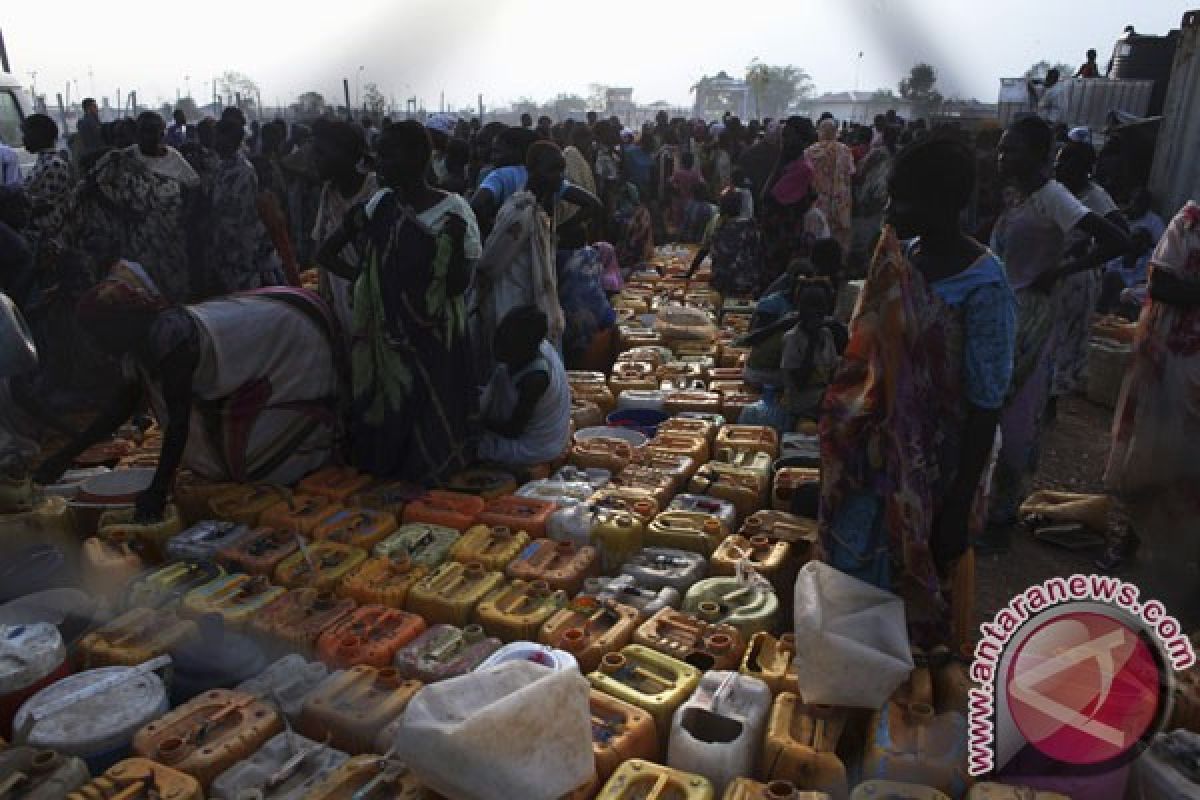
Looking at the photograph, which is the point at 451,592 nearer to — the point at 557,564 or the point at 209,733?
the point at 557,564

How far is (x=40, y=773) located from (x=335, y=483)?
5.89 ft

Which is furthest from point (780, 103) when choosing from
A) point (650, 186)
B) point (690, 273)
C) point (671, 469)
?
point (671, 469)

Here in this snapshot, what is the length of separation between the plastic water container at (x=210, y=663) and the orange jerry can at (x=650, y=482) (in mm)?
1589

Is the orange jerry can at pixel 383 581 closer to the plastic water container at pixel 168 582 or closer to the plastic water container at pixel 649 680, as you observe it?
the plastic water container at pixel 168 582

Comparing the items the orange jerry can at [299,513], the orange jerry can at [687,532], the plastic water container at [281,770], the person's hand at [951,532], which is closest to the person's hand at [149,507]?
the orange jerry can at [299,513]

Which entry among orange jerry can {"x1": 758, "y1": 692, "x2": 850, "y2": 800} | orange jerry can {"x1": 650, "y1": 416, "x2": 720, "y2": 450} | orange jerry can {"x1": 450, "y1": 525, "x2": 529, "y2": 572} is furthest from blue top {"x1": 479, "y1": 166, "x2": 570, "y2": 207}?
orange jerry can {"x1": 758, "y1": 692, "x2": 850, "y2": 800}

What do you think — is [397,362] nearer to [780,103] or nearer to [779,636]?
[779,636]

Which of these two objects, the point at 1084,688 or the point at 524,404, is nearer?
the point at 1084,688

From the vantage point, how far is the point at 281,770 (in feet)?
6.97

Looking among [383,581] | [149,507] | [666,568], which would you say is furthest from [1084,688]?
[149,507]

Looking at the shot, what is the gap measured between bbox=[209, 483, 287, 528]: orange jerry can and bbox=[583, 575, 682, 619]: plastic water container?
1.40m

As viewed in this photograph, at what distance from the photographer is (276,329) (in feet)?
12.4

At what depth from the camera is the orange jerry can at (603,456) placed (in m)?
4.07

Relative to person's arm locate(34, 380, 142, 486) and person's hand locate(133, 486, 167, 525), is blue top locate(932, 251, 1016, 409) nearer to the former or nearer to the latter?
person's hand locate(133, 486, 167, 525)
